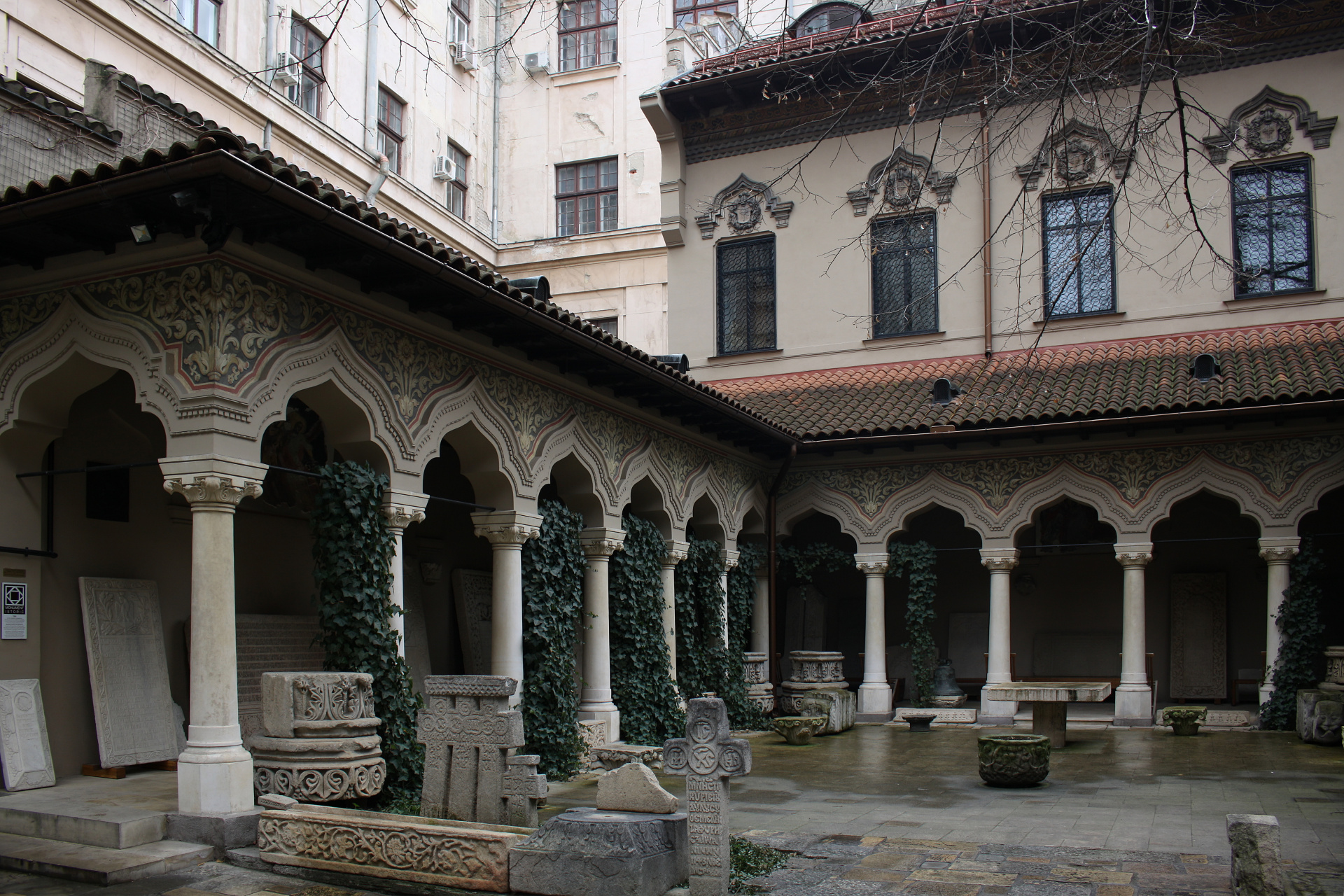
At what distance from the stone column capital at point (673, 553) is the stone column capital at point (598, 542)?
1369 millimetres

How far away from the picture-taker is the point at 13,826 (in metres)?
7.23

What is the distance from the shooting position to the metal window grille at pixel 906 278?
17.6 m

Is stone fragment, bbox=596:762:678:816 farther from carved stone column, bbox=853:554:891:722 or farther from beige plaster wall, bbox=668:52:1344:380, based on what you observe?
carved stone column, bbox=853:554:891:722

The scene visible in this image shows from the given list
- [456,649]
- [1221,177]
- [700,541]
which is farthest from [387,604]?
[1221,177]

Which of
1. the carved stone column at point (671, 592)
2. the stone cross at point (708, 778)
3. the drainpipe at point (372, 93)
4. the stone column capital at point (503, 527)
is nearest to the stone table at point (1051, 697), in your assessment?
the carved stone column at point (671, 592)

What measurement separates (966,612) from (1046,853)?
11561mm

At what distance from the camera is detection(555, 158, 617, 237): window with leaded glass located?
2670 cm

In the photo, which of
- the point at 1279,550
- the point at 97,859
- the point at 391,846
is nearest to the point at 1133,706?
the point at 1279,550

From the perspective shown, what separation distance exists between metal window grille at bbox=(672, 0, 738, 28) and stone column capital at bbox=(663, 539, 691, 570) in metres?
14.2

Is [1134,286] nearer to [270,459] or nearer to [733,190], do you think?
[733,190]

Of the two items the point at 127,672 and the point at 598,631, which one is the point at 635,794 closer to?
the point at 127,672

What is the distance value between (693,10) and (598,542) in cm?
1623

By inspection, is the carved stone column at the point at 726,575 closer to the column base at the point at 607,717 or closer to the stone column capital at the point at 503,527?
the column base at the point at 607,717

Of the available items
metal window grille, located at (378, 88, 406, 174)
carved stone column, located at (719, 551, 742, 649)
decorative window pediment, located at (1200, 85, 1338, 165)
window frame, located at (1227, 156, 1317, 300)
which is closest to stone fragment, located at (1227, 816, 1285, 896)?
carved stone column, located at (719, 551, 742, 649)
